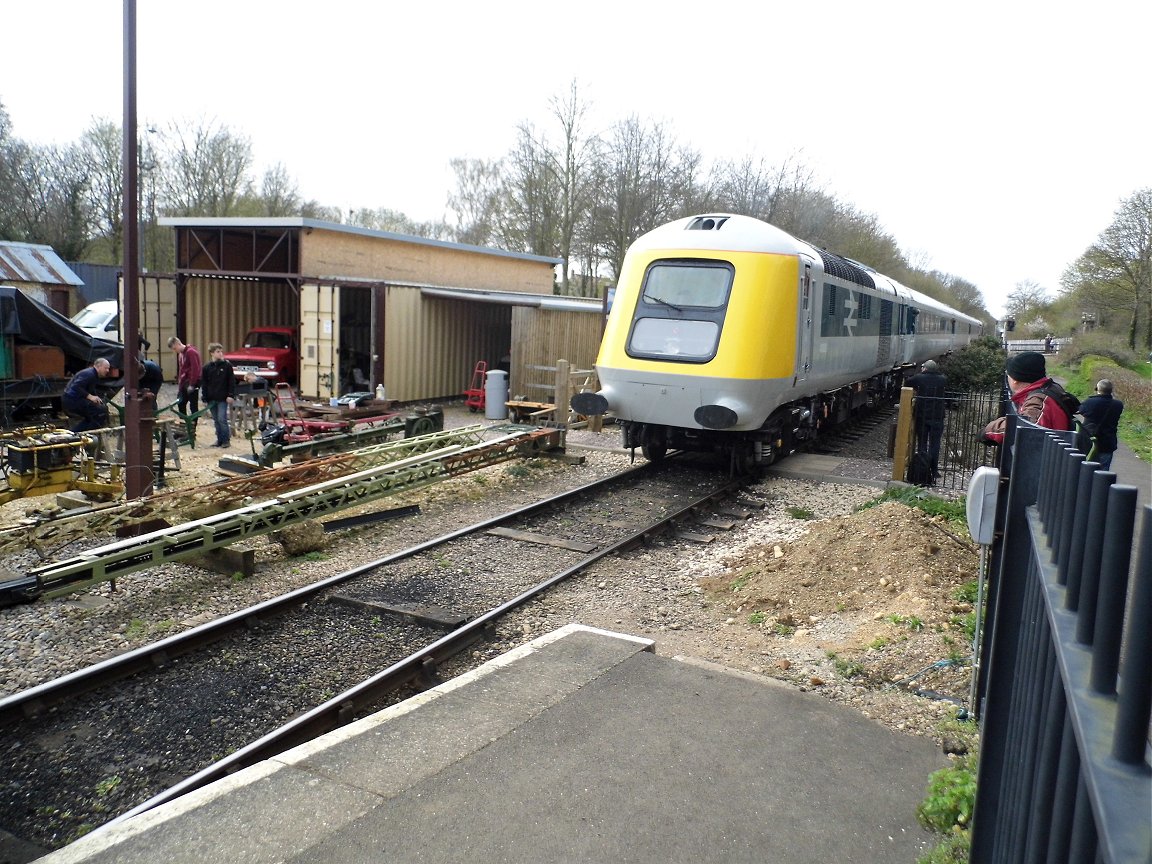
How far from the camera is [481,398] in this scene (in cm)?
2109

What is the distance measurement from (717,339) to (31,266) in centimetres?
2440

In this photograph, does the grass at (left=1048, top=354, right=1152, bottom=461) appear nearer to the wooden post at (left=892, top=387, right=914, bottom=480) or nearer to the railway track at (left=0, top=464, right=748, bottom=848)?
the wooden post at (left=892, top=387, right=914, bottom=480)

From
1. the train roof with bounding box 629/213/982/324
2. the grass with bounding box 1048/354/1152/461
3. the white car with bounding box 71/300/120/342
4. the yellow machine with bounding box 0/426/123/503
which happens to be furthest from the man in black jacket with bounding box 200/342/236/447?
the grass with bounding box 1048/354/1152/461

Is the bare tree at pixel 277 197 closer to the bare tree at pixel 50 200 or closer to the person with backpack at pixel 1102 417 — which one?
the bare tree at pixel 50 200

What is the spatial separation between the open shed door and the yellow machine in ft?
32.1

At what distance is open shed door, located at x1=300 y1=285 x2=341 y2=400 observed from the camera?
19625 mm

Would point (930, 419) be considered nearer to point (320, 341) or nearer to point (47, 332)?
point (320, 341)

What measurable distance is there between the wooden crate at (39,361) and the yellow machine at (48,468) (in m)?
6.62

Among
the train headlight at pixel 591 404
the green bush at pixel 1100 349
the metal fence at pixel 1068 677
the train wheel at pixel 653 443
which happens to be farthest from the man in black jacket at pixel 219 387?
the green bush at pixel 1100 349

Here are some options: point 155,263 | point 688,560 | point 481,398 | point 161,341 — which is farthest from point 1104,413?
point 155,263

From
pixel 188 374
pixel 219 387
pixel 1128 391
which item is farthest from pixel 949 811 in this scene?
pixel 1128 391

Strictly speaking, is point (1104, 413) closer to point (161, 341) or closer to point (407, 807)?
point (407, 807)

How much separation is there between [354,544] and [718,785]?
19.3 ft

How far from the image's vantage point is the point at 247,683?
19.5ft
